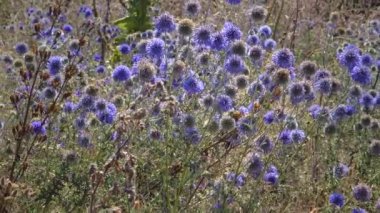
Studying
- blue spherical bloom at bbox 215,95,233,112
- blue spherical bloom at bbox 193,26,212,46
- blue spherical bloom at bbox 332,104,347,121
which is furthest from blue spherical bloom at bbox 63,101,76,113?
blue spherical bloom at bbox 332,104,347,121

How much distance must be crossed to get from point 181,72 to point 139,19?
2.63 meters

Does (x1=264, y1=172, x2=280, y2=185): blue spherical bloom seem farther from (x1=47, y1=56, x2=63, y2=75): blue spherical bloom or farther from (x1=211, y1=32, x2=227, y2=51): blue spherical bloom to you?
(x1=47, y1=56, x2=63, y2=75): blue spherical bloom

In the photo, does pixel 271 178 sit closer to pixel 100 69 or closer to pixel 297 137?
pixel 297 137

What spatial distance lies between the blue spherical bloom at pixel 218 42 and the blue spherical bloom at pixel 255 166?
0.79 metres

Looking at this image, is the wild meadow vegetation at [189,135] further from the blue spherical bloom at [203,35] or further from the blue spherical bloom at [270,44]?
the blue spherical bloom at [270,44]

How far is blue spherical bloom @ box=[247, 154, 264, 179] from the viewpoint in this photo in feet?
9.46

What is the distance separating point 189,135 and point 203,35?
2.36 ft

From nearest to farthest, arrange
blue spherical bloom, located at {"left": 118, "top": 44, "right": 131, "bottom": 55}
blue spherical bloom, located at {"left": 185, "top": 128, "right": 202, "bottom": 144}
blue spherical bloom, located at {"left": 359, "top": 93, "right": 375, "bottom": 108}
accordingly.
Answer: blue spherical bloom, located at {"left": 185, "top": 128, "right": 202, "bottom": 144} < blue spherical bloom, located at {"left": 359, "top": 93, "right": 375, "bottom": 108} < blue spherical bloom, located at {"left": 118, "top": 44, "right": 131, "bottom": 55}

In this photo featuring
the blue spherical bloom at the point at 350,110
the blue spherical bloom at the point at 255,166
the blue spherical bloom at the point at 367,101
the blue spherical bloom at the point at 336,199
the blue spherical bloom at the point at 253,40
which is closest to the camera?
the blue spherical bloom at the point at 255,166

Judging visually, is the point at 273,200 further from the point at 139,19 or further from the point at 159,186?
the point at 139,19

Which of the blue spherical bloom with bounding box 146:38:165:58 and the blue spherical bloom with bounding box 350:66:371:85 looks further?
the blue spherical bloom with bounding box 350:66:371:85

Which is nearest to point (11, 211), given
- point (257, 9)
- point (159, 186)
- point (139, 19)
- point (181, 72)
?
point (159, 186)

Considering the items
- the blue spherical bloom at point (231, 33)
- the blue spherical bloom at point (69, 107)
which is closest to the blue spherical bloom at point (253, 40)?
the blue spherical bloom at point (231, 33)

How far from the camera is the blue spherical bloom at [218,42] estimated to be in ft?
11.6
